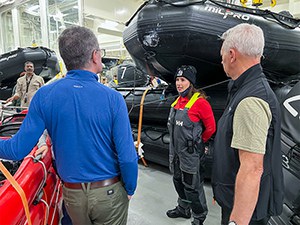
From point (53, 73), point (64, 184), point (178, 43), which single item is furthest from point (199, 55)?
point (53, 73)

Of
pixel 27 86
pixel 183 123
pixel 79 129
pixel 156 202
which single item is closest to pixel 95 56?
pixel 79 129

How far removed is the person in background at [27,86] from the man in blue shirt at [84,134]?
131 inches

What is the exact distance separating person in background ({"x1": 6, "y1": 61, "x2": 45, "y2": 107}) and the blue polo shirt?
3326 mm

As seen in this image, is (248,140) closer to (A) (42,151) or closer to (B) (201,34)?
(A) (42,151)

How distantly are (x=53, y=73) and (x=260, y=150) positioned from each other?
654 cm

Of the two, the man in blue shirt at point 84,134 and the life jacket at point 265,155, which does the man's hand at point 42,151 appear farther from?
the life jacket at point 265,155

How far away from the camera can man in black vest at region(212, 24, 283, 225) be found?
2.68ft

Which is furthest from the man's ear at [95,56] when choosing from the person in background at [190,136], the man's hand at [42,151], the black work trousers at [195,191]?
the black work trousers at [195,191]

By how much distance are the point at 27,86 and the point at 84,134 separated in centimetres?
354

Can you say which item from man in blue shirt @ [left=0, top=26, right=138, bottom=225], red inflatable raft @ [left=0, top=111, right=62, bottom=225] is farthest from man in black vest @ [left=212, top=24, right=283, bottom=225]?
red inflatable raft @ [left=0, top=111, right=62, bottom=225]

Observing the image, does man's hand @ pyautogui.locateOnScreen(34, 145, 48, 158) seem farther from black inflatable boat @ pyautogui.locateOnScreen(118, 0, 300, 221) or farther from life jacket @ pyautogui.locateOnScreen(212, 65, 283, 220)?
black inflatable boat @ pyautogui.locateOnScreen(118, 0, 300, 221)

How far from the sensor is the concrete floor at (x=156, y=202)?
1.96 m

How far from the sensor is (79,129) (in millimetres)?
928

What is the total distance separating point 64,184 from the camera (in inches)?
41.3
